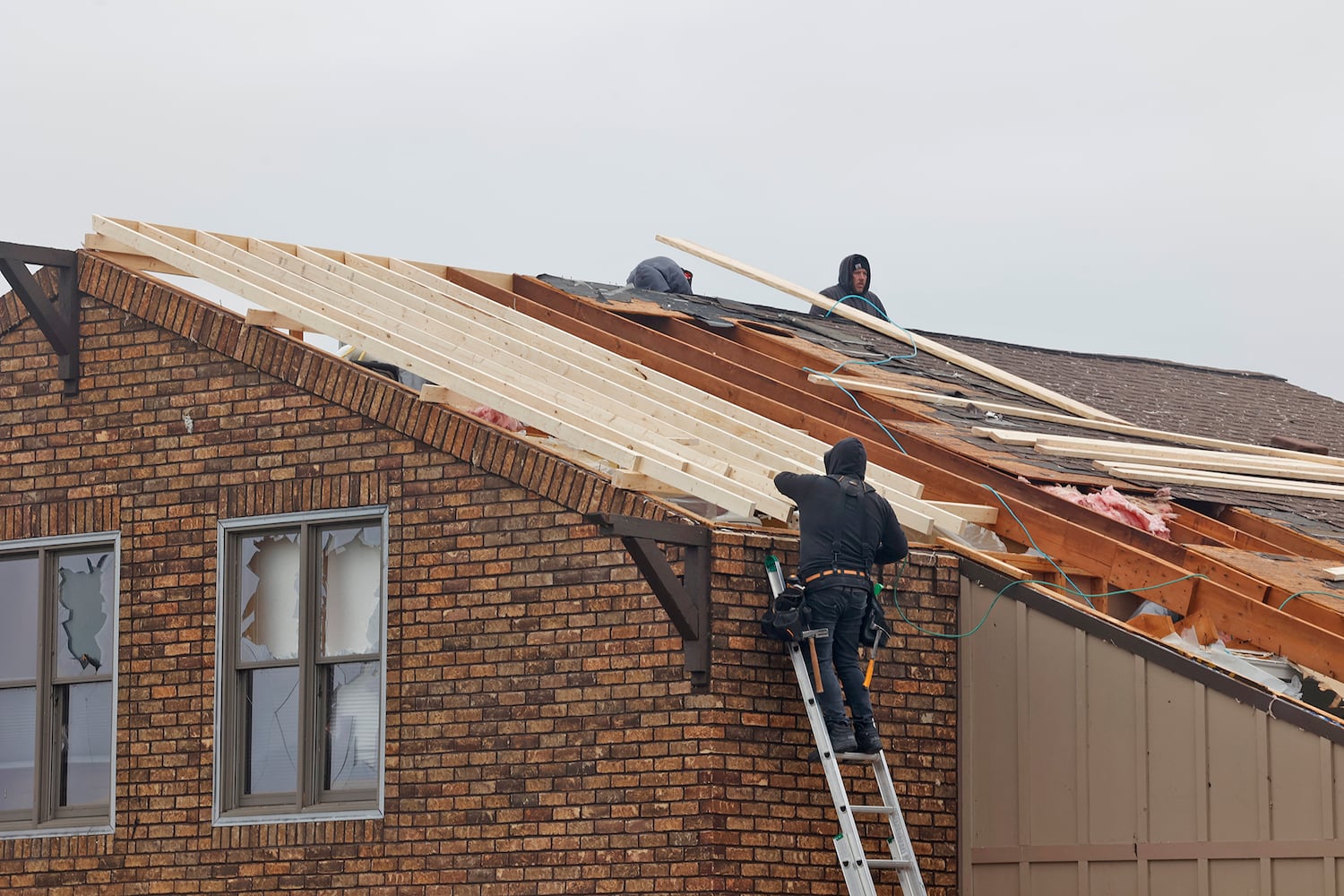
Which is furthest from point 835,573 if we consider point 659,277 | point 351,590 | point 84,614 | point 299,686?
point 659,277

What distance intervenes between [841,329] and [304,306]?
6089 mm

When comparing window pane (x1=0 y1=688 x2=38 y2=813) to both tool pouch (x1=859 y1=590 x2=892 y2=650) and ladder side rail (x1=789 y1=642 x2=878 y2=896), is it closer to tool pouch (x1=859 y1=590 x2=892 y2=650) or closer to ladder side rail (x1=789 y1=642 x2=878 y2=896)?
ladder side rail (x1=789 y1=642 x2=878 y2=896)

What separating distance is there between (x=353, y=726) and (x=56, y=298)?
141 inches

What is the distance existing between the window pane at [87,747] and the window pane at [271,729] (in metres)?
0.99

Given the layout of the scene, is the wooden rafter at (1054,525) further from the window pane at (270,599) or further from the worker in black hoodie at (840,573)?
the window pane at (270,599)

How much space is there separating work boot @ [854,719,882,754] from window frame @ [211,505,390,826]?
2588 mm

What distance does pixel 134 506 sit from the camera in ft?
36.5

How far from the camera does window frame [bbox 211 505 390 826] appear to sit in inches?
402

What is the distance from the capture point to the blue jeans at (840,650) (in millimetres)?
9047

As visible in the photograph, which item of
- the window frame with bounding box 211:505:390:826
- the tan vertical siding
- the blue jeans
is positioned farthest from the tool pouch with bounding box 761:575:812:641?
the window frame with bounding box 211:505:390:826

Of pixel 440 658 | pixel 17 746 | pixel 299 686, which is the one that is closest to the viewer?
pixel 440 658

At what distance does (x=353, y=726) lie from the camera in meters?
Answer: 10.3

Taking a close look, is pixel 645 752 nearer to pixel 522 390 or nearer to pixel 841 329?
pixel 522 390

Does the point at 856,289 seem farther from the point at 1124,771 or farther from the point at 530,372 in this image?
the point at 1124,771
